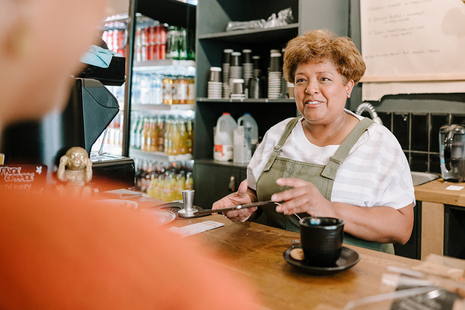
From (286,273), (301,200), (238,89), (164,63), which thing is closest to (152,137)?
(164,63)

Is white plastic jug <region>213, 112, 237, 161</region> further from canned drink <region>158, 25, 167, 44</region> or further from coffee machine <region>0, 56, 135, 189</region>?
coffee machine <region>0, 56, 135, 189</region>

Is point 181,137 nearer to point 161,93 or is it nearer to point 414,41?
point 161,93

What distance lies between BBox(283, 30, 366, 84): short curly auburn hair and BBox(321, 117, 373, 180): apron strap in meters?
0.22

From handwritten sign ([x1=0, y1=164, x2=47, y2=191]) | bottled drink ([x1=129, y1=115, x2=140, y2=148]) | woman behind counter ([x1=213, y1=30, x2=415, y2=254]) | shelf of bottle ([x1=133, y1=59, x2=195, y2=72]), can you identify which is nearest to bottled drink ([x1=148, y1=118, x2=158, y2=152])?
bottled drink ([x1=129, y1=115, x2=140, y2=148])

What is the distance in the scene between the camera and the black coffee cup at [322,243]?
79 centimetres

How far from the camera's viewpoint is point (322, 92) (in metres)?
1.58

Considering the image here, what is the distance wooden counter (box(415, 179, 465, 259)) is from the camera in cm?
183

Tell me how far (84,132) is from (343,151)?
91cm

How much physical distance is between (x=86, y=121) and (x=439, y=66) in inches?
79.6

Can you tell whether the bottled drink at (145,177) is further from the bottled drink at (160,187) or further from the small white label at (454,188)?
the small white label at (454,188)

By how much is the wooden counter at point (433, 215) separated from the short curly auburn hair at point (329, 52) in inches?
27.4

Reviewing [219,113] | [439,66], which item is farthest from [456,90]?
[219,113]

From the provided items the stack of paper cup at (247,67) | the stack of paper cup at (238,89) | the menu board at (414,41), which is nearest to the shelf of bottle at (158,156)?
the stack of paper cup at (238,89)

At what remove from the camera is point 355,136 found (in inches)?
59.5
